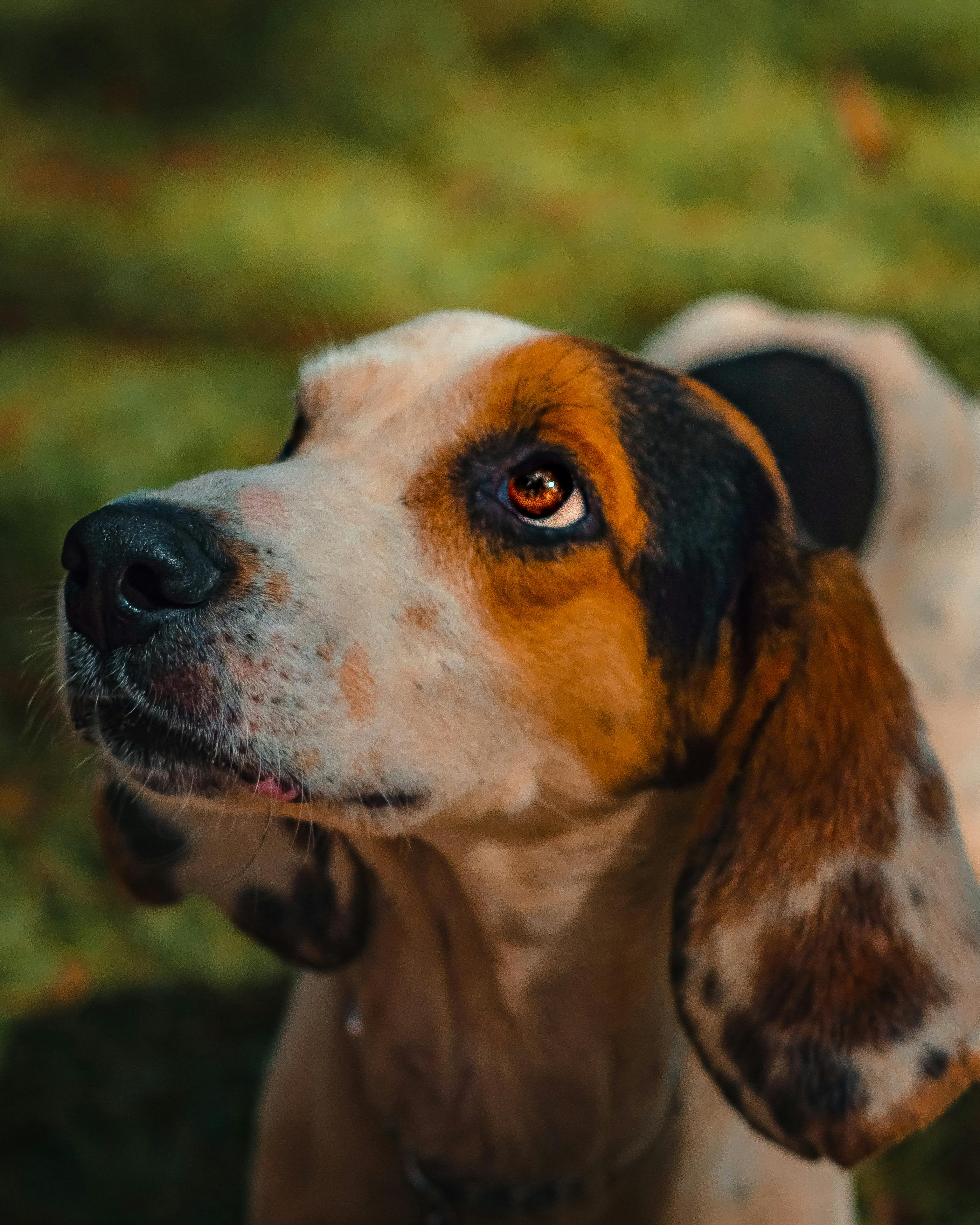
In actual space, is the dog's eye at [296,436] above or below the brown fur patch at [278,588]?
below

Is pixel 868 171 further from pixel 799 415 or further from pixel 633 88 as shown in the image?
pixel 799 415

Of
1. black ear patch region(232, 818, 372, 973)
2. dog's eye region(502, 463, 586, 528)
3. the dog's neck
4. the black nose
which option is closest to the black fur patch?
black ear patch region(232, 818, 372, 973)

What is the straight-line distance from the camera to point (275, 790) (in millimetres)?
1670

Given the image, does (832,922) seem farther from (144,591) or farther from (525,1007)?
(144,591)

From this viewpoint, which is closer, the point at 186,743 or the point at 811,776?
the point at 186,743

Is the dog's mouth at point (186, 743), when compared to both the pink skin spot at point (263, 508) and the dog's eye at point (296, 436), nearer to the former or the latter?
the pink skin spot at point (263, 508)

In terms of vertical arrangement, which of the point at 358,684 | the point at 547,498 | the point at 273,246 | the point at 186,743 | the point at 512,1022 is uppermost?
the point at 547,498

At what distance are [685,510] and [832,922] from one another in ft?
2.04

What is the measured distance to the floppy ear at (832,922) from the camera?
1.75m

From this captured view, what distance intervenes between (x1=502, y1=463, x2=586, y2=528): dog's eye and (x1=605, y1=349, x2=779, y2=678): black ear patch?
97 millimetres

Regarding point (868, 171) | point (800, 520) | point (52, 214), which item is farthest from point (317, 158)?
point (800, 520)

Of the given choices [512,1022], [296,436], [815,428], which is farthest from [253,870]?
[815,428]

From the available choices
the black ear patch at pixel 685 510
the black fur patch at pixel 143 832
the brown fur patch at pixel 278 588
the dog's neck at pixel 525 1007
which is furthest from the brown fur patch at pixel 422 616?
the black fur patch at pixel 143 832

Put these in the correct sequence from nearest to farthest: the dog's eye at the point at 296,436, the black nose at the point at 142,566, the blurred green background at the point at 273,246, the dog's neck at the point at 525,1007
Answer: the black nose at the point at 142,566
the dog's neck at the point at 525,1007
the dog's eye at the point at 296,436
the blurred green background at the point at 273,246
